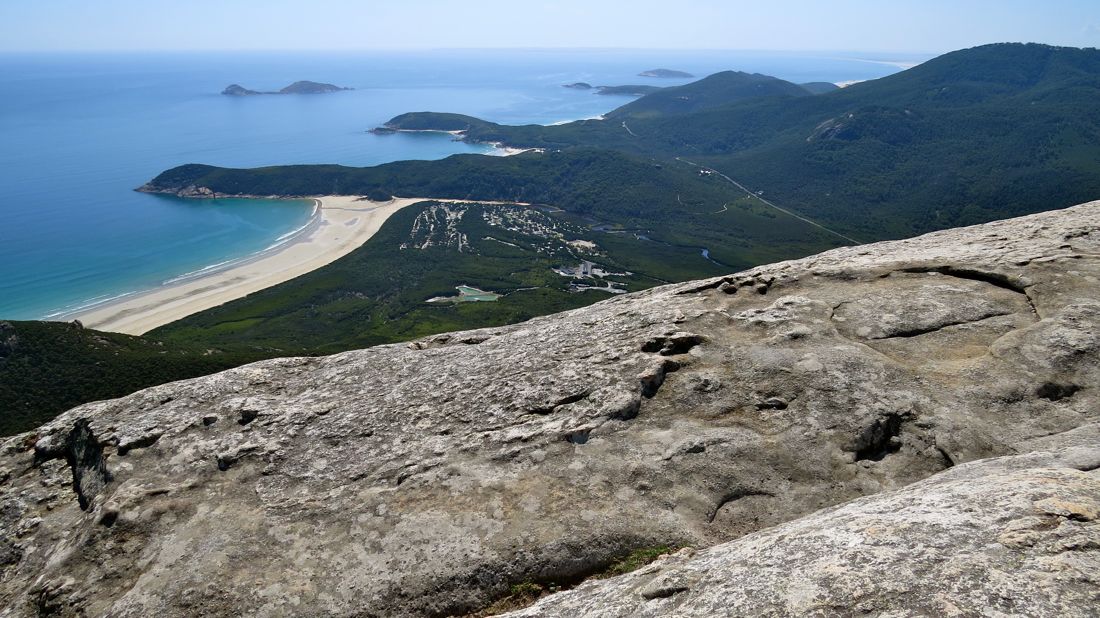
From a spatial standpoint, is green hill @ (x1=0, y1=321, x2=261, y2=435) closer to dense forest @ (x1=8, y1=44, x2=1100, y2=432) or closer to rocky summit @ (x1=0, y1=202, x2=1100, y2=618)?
dense forest @ (x1=8, y1=44, x2=1100, y2=432)

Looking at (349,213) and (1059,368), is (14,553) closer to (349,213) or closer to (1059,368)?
(1059,368)

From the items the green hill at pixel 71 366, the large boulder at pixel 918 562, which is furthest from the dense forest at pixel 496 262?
the large boulder at pixel 918 562

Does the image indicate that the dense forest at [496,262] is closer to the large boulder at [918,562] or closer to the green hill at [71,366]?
the green hill at [71,366]

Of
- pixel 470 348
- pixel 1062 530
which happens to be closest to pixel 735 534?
pixel 1062 530

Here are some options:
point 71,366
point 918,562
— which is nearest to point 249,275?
point 71,366

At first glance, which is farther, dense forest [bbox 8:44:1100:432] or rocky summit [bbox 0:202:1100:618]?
dense forest [bbox 8:44:1100:432]

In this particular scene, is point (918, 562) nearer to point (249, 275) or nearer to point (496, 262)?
point (249, 275)

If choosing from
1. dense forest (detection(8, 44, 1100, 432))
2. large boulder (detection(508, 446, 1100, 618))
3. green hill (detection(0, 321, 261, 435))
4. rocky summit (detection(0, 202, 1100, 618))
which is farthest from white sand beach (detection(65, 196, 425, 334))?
large boulder (detection(508, 446, 1100, 618))
